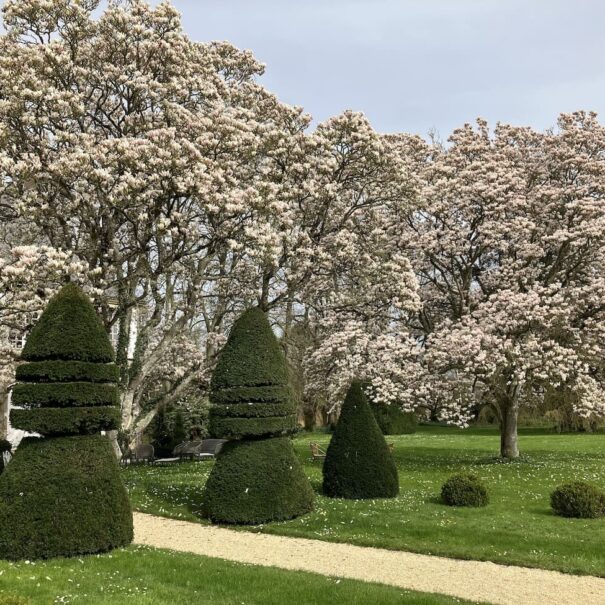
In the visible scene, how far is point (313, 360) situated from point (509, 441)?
7959 millimetres

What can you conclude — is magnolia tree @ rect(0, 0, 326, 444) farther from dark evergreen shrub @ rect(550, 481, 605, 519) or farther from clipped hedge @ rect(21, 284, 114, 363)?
dark evergreen shrub @ rect(550, 481, 605, 519)

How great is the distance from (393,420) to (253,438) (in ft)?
92.0

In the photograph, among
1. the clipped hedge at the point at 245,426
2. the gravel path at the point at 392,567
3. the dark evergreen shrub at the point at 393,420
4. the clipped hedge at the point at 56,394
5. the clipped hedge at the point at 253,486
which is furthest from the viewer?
the dark evergreen shrub at the point at 393,420

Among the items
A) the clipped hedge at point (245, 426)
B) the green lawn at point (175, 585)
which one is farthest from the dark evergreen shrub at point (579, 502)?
the green lawn at point (175, 585)

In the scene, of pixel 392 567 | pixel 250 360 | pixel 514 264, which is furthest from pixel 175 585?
pixel 514 264

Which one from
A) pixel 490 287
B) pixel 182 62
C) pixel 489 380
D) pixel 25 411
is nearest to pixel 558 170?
pixel 490 287

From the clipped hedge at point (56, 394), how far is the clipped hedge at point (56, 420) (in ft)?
0.45

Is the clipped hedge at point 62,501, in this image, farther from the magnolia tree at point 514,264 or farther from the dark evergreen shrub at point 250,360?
the magnolia tree at point 514,264

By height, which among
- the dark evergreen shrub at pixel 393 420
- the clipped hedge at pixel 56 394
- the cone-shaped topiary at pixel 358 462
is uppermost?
the clipped hedge at pixel 56 394

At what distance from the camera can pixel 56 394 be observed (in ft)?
33.4

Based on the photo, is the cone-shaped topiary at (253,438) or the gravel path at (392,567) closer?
the gravel path at (392,567)

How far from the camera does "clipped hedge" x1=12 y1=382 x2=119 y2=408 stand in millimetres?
10198

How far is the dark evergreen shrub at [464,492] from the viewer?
14.0m

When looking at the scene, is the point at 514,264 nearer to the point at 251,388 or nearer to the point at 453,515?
the point at 453,515
